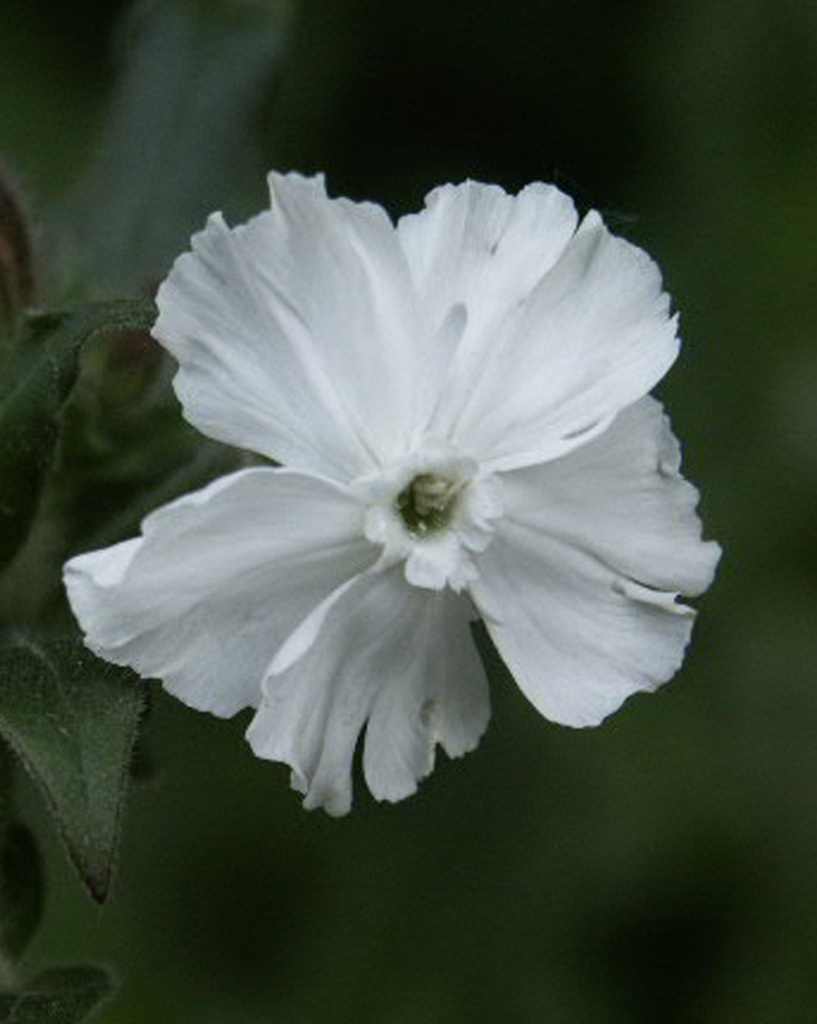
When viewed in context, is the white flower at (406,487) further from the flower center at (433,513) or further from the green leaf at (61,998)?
the green leaf at (61,998)

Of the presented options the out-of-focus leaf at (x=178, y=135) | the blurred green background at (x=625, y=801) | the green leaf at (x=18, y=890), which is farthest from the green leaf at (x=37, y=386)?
the blurred green background at (x=625, y=801)

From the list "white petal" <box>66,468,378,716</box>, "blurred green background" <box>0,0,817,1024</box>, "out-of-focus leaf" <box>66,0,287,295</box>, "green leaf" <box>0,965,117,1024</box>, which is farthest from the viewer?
"blurred green background" <box>0,0,817,1024</box>

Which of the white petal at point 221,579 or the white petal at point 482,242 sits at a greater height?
the white petal at point 482,242

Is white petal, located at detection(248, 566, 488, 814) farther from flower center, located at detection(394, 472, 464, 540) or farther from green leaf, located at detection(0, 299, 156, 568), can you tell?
green leaf, located at detection(0, 299, 156, 568)

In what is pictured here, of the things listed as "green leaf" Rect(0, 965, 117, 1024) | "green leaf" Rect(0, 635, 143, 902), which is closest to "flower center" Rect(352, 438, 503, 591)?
"green leaf" Rect(0, 635, 143, 902)

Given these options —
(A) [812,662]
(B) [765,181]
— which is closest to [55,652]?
(A) [812,662]

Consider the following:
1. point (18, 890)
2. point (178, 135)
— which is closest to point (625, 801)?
point (178, 135)
